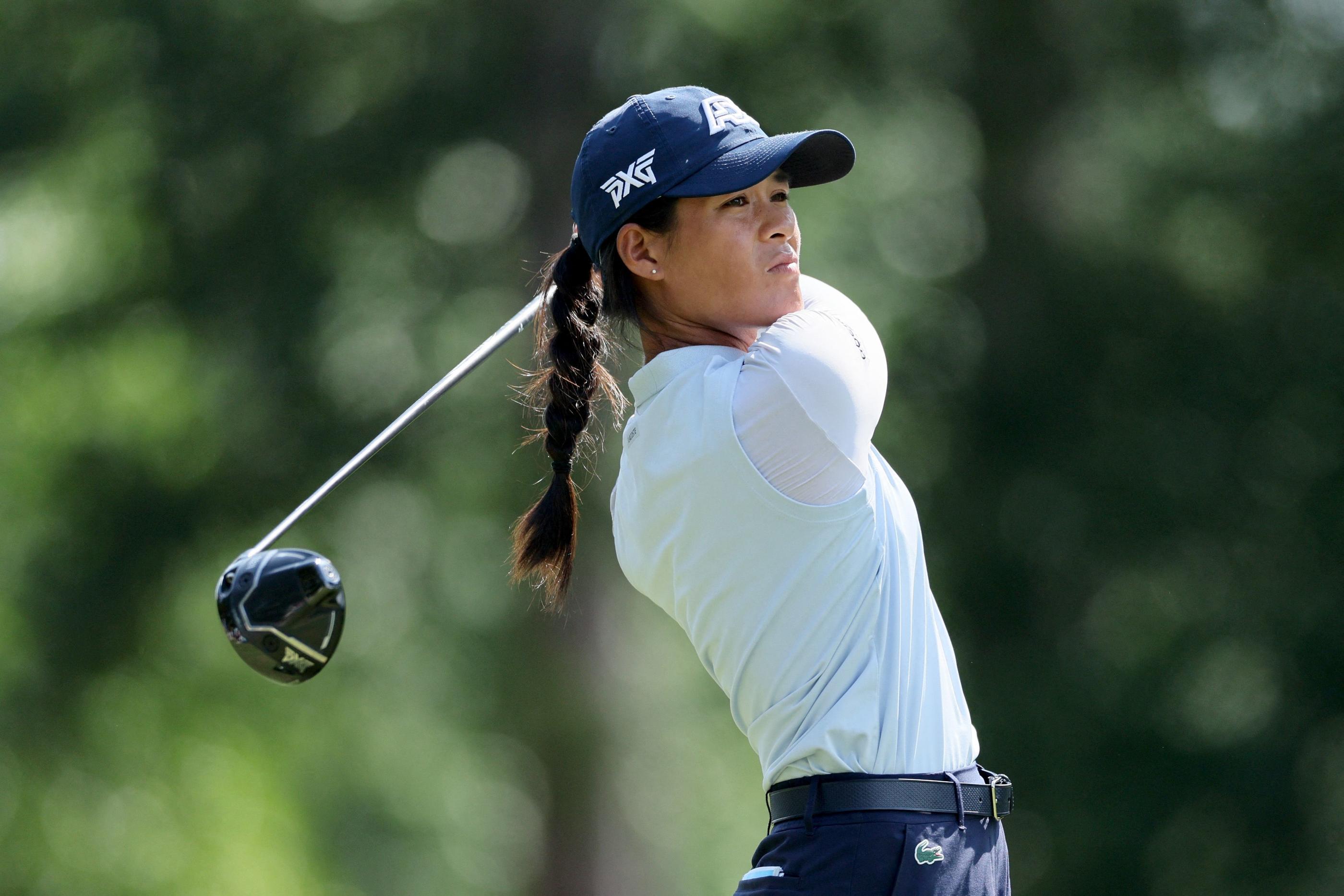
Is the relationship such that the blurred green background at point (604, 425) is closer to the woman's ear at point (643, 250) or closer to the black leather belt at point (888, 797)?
the woman's ear at point (643, 250)

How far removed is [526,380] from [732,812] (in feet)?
8.90

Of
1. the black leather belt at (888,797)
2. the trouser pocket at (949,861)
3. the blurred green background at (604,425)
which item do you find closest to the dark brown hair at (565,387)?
the black leather belt at (888,797)

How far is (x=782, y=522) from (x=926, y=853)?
488 millimetres

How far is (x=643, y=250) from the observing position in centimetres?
250

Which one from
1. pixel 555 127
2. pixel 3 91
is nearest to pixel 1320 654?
pixel 555 127

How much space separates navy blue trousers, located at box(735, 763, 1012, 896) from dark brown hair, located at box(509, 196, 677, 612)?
2.55 feet

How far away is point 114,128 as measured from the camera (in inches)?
324

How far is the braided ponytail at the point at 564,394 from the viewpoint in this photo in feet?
8.99

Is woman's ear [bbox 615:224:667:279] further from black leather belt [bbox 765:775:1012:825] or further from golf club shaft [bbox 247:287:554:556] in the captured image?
black leather belt [bbox 765:775:1012:825]

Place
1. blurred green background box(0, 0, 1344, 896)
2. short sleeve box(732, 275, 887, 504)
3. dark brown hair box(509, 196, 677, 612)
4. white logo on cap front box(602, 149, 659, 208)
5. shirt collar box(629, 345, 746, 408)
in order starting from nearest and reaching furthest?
short sleeve box(732, 275, 887, 504) → shirt collar box(629, 345, 746, 408) → white logo on cap front box(602, 149, 659, 208) → dark brown hair box(509, 196, 677, 612) → blurred green background box(0, 0, 1344, 896)

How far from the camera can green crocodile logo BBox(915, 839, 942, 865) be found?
2141mm

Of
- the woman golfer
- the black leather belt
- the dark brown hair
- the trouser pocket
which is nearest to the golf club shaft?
the dark brown hair

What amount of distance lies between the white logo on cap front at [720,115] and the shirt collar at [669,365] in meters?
0.35

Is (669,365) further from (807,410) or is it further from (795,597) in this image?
(795,597)
